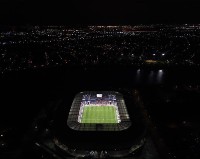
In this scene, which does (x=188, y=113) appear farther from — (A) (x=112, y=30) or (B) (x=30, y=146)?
(A) (x=112, y=30)

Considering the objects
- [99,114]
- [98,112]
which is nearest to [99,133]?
[99,114]

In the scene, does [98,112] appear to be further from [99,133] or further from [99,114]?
[99,133]

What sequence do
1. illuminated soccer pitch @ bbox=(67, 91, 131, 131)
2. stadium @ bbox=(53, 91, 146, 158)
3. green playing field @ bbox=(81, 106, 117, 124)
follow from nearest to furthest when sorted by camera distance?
stadium @ bbox=(53, 91, 146, 158) < illuminated soccer pitch @ bbox=(67, 91, 131, 131) < green playing field @ bbox=(81, 106, 117, 124)

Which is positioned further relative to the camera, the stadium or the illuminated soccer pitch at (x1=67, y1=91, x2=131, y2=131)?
the illuminated soccer pitch at (x1=67, y1=91, x2=131, y2=131)

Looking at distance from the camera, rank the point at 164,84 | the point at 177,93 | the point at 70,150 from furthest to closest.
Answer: the point at 164,84 → the point at 177,93 → the point at 70,150

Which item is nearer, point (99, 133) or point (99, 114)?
point (99, 133)

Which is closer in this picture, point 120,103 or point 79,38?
point 120,103

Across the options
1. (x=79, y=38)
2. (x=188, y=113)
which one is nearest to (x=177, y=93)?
(x=188, y=113)
